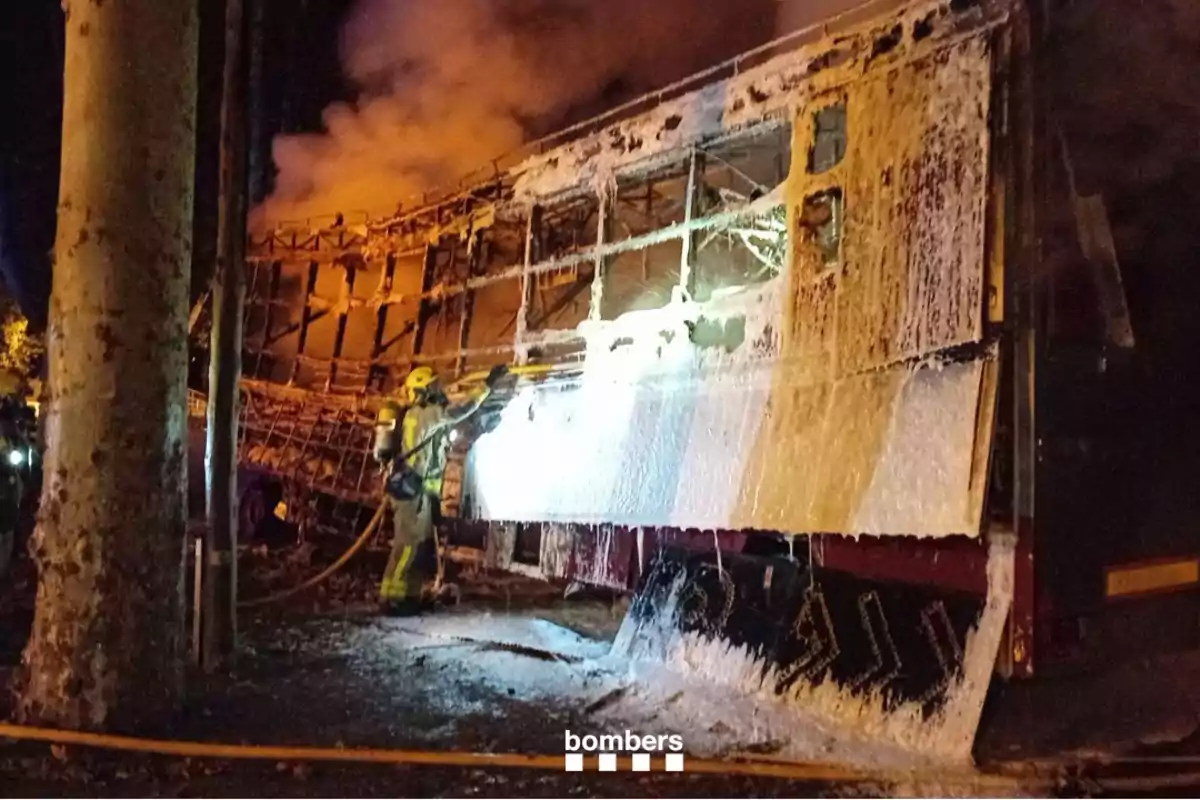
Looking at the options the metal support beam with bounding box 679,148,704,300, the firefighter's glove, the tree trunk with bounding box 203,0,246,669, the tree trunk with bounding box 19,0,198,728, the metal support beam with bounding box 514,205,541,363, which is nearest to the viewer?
the tree trunk with bounding box 19,0,198,728

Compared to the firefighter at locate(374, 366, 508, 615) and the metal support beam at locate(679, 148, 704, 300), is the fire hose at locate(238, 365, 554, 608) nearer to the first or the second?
the firefighter at locate(374, 366, 508, 615)

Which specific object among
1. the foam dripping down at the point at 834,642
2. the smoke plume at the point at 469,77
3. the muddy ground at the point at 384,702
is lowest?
the muddy ground at the point at 384,702

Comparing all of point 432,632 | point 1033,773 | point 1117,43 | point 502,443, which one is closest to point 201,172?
point 502,443

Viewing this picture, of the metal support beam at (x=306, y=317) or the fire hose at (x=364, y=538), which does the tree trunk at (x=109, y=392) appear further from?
the metal support beam at (x=306, y=317)

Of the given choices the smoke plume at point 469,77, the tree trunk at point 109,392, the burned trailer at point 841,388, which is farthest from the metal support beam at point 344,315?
the tree trunk at point 109,392

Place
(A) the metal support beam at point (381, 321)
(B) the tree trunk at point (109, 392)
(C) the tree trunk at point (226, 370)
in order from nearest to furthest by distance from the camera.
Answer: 1. (B) the tree trunk at point (109, 392)
2. (C) the tree trunk at point (226, 370)
3. (A) the metal support beam at point (381, 321)

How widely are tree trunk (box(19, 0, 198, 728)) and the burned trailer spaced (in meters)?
2.33

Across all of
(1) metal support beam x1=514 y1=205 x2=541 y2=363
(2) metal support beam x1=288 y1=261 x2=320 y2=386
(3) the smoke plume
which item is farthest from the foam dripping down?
(2) metal support beam x1=288 y1=261 x2=320 y2=386

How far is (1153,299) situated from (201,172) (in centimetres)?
572

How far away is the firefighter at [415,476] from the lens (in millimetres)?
6273

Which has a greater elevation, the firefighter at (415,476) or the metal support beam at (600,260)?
the metal support beam at (600,260)

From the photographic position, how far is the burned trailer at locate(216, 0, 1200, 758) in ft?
11.5

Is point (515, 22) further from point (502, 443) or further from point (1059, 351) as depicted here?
point (1059, 351)

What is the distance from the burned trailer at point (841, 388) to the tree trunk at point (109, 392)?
91.7 inches
